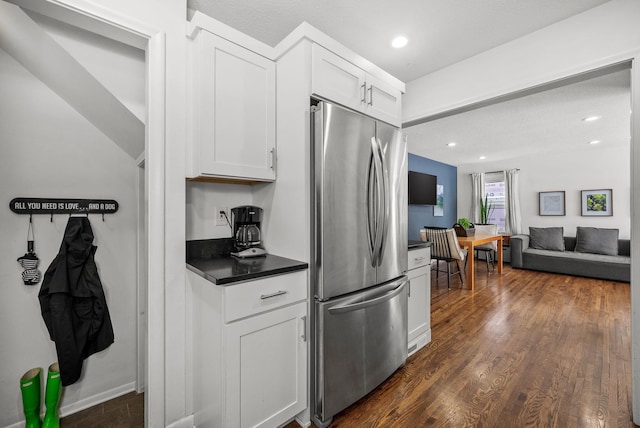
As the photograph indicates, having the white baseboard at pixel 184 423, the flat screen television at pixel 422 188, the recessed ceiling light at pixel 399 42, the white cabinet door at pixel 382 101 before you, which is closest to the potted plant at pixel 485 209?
the flat screen television at pixel 422 188

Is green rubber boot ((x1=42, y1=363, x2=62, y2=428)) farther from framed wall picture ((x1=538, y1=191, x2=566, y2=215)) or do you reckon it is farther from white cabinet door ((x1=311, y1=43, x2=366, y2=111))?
framed wall picture ((x1=538, y1=191, x2=566, y2=215))

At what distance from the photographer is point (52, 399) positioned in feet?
5.12

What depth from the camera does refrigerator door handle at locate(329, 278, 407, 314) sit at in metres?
1.58

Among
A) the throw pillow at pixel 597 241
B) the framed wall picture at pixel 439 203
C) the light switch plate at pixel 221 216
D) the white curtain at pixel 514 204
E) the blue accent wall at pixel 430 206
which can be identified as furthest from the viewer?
the framed wall picture at pixel 439 203

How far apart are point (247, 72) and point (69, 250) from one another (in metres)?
1.50

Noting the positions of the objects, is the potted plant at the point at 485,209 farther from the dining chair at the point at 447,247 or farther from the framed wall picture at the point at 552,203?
the dining chair at the point at 447,247

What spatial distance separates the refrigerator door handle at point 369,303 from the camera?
158 cm

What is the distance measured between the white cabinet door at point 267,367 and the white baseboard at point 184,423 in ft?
1.63

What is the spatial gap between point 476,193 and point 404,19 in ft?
20.7

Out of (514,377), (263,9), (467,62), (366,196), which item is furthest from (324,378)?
(467,62)

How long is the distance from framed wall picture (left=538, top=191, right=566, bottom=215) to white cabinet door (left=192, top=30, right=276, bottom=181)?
684cm

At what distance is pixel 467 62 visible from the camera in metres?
2.34

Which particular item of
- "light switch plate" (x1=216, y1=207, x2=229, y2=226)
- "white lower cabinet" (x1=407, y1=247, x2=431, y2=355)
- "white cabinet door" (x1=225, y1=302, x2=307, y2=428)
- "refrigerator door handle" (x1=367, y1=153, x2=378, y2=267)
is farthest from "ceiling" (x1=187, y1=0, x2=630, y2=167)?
"white cabinet door" (x1=225, y1=302, x2=307, y2=428)

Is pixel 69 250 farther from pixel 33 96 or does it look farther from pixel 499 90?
pixel 499 90
